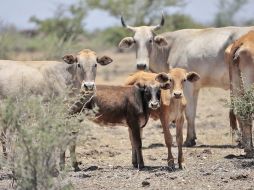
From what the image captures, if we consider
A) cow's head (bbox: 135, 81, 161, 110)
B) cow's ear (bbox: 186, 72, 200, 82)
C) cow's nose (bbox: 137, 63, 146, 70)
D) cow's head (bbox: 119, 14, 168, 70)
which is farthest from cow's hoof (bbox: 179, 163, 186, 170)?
cow's head (bbox: 119, 14, 168, 70)

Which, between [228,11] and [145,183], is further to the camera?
[228,11]

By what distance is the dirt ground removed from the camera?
380 inches

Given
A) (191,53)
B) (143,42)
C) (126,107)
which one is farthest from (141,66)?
(126,107)

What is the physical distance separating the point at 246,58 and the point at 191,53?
331cm

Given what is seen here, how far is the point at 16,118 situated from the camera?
8422 millimetres

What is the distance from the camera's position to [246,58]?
445 inches

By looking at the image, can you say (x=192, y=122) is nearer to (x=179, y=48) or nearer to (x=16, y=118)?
(x=179, y=48)

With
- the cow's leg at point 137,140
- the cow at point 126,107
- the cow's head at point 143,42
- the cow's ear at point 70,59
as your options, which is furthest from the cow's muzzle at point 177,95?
the cow's head at point 143,42

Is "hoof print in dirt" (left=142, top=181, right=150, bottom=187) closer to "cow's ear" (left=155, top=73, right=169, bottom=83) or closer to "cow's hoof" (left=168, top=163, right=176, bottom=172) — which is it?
"cow's hoof" (left=168, top=163, right=176, bottom=172)

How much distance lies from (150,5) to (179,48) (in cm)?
1774

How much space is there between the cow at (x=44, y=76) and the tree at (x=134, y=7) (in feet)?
59.5

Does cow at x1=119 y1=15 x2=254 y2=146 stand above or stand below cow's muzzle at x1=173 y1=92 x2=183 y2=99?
above

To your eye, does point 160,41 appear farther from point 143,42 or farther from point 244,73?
point 244,73

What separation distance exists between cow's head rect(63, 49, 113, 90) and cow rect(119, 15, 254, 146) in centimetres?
279
